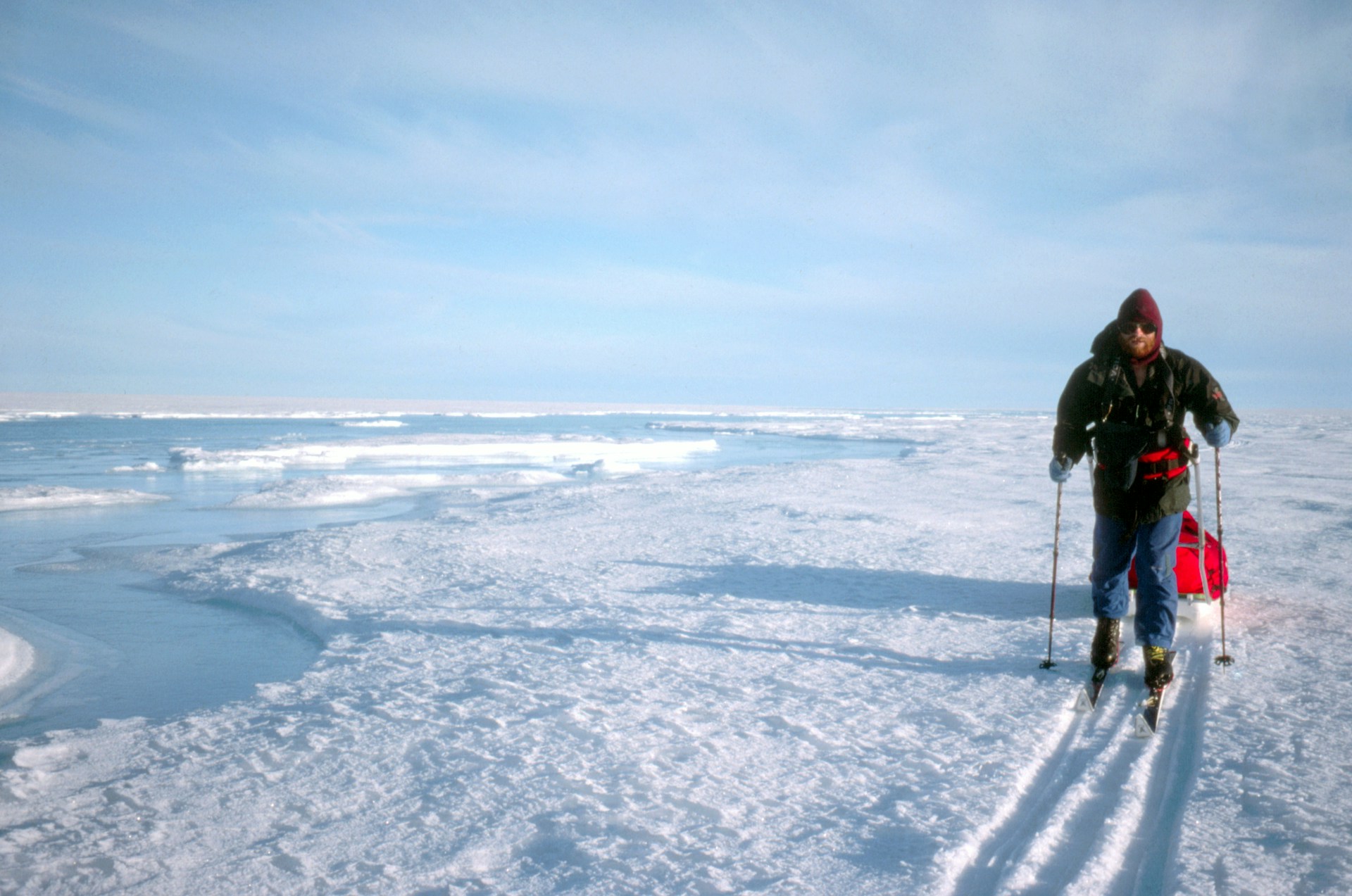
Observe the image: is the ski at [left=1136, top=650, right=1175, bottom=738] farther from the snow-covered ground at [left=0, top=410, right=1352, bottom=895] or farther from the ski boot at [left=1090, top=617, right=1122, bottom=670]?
the ski boot at [left=1090, top=617, right=1122, bottom=670]

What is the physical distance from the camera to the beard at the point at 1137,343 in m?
2.45

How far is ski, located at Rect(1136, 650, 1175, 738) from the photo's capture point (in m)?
2.31

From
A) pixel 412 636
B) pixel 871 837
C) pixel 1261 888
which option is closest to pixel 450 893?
pixel 871 837

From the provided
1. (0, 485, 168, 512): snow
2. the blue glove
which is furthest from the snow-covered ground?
(0, 485, 168, 512): snow

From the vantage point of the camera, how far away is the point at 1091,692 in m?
2.60

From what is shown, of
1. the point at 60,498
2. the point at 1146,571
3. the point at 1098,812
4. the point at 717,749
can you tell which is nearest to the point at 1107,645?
the point at 1146,571

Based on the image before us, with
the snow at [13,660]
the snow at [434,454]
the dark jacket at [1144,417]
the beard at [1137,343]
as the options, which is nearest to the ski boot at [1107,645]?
the dark jacket at [1144,417]

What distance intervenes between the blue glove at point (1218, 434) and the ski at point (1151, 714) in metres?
0.73

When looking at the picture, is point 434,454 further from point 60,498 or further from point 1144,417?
point 1144,417

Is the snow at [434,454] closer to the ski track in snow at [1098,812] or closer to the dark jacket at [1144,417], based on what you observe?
the dark jacket at [1144,417]

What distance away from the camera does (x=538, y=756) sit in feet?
7.45

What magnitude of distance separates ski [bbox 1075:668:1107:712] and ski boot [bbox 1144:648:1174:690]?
0.15 m

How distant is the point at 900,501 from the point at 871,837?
6.55 m

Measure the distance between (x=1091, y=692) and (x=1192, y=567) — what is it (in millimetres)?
1358
